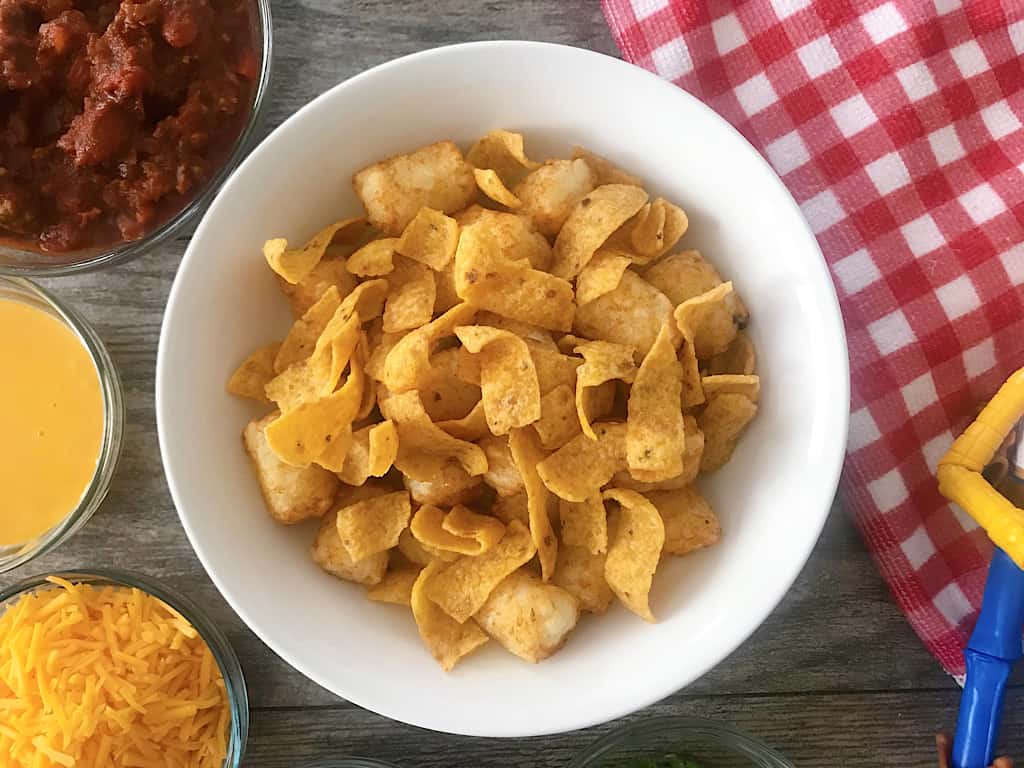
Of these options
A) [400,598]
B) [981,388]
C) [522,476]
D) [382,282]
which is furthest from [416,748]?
[981,388]

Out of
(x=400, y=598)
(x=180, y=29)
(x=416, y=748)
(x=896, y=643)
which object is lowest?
(x=416, y=748)

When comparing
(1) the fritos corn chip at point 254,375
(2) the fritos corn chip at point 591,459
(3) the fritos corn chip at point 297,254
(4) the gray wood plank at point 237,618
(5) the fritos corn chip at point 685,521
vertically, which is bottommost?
(4) the gray wood plank at point 237,618

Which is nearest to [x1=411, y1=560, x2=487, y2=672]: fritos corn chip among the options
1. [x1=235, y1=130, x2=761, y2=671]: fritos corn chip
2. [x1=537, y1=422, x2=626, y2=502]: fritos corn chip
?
[x1=235, y1=130, x2=761, y2=671]: fritos corn chip

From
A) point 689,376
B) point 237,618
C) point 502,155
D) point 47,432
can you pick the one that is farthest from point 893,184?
point 47,432

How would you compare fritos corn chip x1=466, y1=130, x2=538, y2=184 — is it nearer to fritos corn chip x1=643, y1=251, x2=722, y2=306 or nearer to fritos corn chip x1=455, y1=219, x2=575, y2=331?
fritos corn chip x1=455, y1=219, x2=575, y2=331

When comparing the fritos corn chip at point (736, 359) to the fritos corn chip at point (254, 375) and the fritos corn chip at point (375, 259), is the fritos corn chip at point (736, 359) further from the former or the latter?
the fritos corn chip at point (254, 375)

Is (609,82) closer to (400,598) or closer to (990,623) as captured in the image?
(400,598)

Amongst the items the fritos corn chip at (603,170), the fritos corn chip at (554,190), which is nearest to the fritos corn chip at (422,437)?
the fritos corn chip at (554,190)
